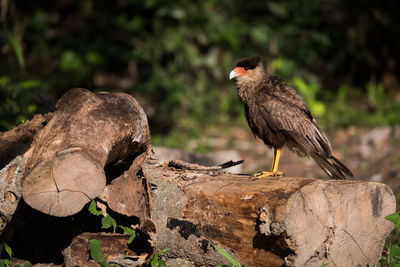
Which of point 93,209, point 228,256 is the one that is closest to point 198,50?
point 93,209

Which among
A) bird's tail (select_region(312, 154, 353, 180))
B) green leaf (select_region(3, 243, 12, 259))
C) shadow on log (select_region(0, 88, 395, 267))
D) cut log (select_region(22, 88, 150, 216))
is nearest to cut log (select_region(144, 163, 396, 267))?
shadow on log (select_region(0, 88, 395, 267))

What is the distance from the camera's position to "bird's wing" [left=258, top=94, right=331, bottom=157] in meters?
4.19

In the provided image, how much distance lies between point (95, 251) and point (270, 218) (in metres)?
1.14

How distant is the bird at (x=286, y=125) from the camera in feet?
13.6

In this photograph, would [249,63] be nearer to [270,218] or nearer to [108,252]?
[270,218]

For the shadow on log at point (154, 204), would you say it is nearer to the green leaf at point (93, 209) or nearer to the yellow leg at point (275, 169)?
the green leaf at point (93, 209)

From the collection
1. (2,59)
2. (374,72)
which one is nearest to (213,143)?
(2,59)

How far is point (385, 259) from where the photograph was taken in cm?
366

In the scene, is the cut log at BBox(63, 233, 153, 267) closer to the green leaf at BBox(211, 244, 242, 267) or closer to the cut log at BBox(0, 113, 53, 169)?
the green leaf at BBox(211, 244, 242, 267)

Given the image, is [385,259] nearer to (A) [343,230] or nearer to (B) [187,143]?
(A) [343,230]

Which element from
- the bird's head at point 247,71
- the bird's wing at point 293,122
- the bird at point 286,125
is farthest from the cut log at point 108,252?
the bird's head at point 247,71

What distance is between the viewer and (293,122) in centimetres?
427

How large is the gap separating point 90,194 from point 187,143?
5.67m

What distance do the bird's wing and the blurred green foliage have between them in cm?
405
